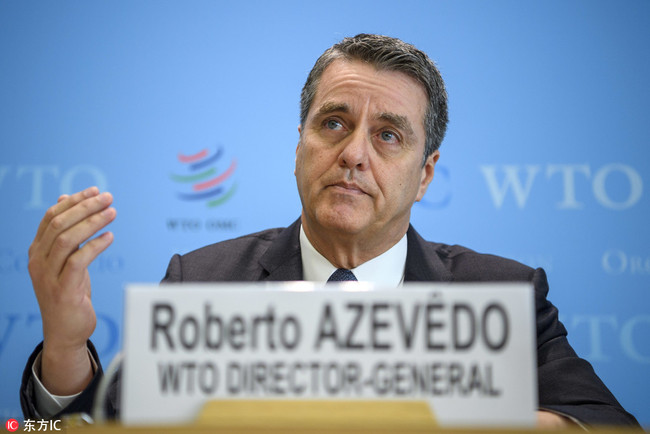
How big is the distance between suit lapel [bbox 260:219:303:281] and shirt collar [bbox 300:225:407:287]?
25mm

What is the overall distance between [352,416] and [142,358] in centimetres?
25

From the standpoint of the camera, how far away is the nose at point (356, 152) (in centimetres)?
147

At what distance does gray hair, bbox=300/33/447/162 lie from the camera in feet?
5.25

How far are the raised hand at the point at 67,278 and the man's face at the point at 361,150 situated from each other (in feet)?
1.94

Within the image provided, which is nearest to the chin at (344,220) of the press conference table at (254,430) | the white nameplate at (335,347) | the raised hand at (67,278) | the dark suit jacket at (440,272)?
the dark suit jacket at (440,272)

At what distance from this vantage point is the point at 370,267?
1.63 meters

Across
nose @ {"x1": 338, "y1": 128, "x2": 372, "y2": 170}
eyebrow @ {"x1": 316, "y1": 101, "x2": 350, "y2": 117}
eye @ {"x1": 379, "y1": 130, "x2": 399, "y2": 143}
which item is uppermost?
eyebrow @ {"x1": 316, "y1": 101, "x2": 350, "y2": 117}

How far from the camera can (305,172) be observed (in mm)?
1558

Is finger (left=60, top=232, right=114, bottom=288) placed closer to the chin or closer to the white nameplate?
the white nameplate

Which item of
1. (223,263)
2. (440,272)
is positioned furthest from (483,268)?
(223,263)

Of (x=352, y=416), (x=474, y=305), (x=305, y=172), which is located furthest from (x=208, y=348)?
(x=305, y=172)

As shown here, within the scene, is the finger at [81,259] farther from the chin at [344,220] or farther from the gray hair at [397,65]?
the gray hair at [397,65]

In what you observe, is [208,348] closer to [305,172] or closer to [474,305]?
[474,305]

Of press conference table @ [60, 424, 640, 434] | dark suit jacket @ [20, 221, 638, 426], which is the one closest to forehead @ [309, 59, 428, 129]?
dark suit jacket @ [20, 221, 638, 426]
